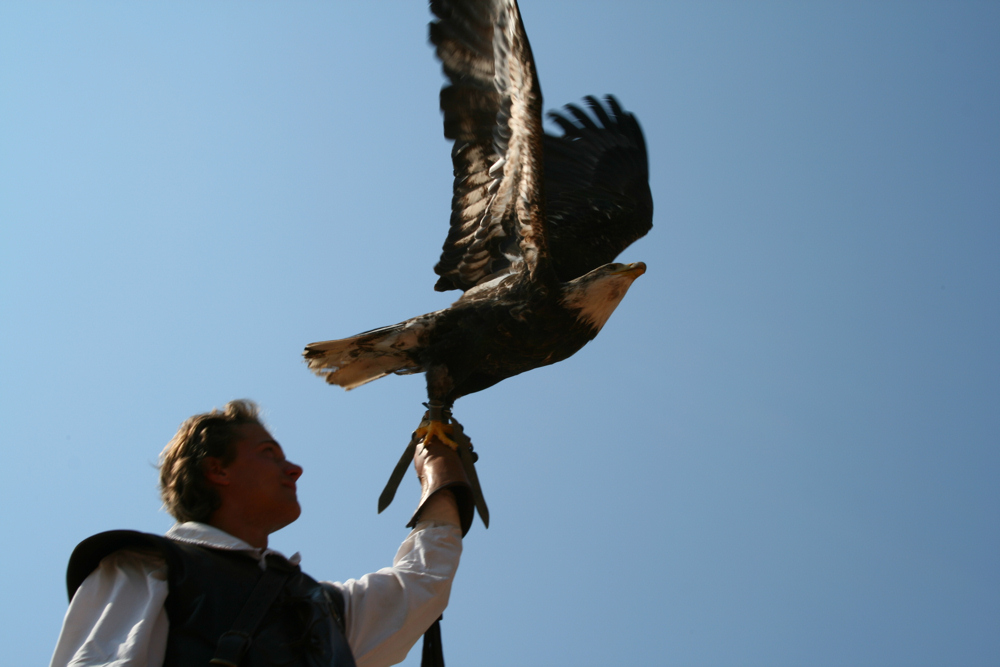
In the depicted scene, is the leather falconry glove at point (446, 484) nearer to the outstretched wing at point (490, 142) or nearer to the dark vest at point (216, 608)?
the dark vest at point (216, 608)

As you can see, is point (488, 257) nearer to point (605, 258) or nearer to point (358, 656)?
point (605, 258)

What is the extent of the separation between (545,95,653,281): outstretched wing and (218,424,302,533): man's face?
271cm

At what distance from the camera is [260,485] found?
84.1 inches

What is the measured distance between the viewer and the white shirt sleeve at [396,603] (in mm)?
2123

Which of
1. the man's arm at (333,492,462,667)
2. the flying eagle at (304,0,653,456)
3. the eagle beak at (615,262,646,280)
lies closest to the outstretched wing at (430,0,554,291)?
the flying eagle at (304,0,653,456)

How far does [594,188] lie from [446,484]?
11.7ft

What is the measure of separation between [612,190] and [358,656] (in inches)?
162

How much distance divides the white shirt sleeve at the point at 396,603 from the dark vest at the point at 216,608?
0.17m

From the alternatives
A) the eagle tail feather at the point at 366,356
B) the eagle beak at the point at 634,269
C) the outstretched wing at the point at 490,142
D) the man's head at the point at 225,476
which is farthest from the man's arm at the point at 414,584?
the eagle beak at the point at 634,269

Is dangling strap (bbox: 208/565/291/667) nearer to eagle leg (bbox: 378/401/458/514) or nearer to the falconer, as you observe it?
the falconer

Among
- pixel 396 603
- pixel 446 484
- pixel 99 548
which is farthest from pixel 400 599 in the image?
pixel 99 548

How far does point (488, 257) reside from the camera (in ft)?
14.4

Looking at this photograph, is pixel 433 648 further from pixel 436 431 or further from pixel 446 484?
pixel 436 431

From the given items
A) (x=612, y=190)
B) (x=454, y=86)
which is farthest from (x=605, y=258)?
(x=454, y=86)
